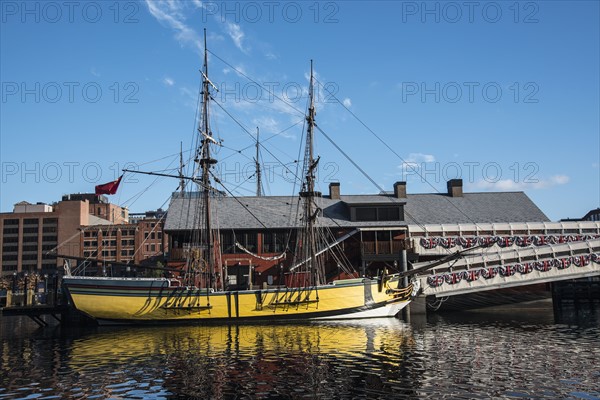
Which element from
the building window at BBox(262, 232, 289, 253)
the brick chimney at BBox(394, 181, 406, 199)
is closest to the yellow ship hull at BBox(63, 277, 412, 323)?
the building window at BBox(262, 232, 289, 253)

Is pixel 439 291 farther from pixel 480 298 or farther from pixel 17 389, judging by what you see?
pixel 17 389

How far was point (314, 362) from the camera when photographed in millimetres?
20422

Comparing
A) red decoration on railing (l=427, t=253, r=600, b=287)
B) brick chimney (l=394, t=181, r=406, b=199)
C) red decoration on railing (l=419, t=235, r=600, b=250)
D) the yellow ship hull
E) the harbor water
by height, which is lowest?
the harbor water

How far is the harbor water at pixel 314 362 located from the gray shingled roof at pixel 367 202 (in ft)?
55.3

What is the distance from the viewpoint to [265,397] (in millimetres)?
15352

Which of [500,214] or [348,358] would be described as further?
[500,214]

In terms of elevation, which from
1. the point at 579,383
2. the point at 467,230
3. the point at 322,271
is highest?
the point at 467,230

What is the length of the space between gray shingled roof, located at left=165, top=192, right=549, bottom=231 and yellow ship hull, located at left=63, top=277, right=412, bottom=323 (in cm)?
1205

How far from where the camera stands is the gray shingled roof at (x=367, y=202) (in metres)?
49.5

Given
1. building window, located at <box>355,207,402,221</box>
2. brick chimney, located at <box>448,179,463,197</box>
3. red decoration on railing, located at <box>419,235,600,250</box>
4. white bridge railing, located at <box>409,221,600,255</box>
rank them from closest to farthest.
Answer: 1. red decoration on railing, located at <box>419,235,600,250</box>
2. white bridge railing, located at <box>409,221,600,255</box>
3. building window, located at <box>355,207,402,221</box>
4. brick chimney, located at <box>448,179,463,197</box>

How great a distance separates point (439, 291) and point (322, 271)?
967 cm

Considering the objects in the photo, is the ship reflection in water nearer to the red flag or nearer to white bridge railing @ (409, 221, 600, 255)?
the red flag

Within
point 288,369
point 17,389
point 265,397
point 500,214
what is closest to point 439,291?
point 500,214

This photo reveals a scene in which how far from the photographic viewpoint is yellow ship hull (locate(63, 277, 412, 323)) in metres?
36.2
